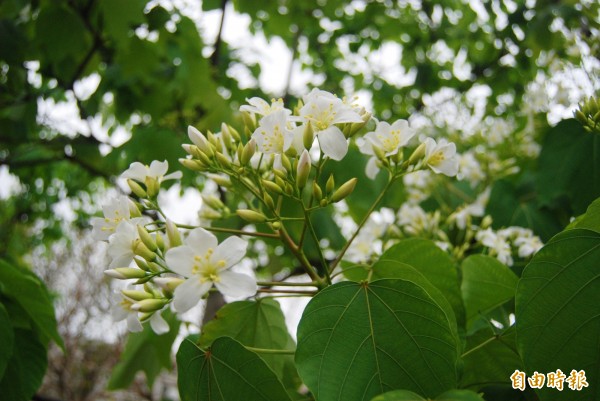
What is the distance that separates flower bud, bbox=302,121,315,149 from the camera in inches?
43.9

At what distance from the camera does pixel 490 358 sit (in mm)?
1148

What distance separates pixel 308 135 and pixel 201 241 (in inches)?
13.0

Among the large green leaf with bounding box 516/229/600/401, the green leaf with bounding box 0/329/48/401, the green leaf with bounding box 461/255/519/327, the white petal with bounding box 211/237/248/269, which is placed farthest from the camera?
the green leaf with bounding box 0/329/48/401

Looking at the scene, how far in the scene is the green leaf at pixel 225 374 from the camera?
94cm

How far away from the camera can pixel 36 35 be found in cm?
257

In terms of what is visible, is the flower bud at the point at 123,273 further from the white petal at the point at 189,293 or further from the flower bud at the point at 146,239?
the white petal at the point at 189,293

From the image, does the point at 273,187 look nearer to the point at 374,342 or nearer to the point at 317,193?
the point at 317,193

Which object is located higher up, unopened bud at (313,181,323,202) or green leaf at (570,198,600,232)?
green leaf at (570,198,600,232)

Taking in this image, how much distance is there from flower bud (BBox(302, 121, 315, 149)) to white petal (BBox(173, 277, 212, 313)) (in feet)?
1.22

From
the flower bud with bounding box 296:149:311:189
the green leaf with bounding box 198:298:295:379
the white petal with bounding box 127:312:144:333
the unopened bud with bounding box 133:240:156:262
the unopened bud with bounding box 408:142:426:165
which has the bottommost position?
the white petal with bounding box 127:312:144:333

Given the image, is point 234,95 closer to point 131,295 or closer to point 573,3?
point 573,3

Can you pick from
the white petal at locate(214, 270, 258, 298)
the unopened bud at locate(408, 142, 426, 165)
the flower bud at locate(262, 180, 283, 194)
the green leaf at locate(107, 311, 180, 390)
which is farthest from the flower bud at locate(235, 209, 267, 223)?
the green leaf at locate(107, 311, 180, 390)

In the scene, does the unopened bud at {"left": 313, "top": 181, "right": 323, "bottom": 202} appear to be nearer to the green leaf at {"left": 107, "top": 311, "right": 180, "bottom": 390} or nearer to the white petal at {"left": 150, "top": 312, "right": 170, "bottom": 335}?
the white petal at {"left": 150, "top": 312, "right": 170, "bottom": 335}

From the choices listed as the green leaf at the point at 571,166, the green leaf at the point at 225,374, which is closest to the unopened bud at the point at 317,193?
the green leaf at the point at 225,374
